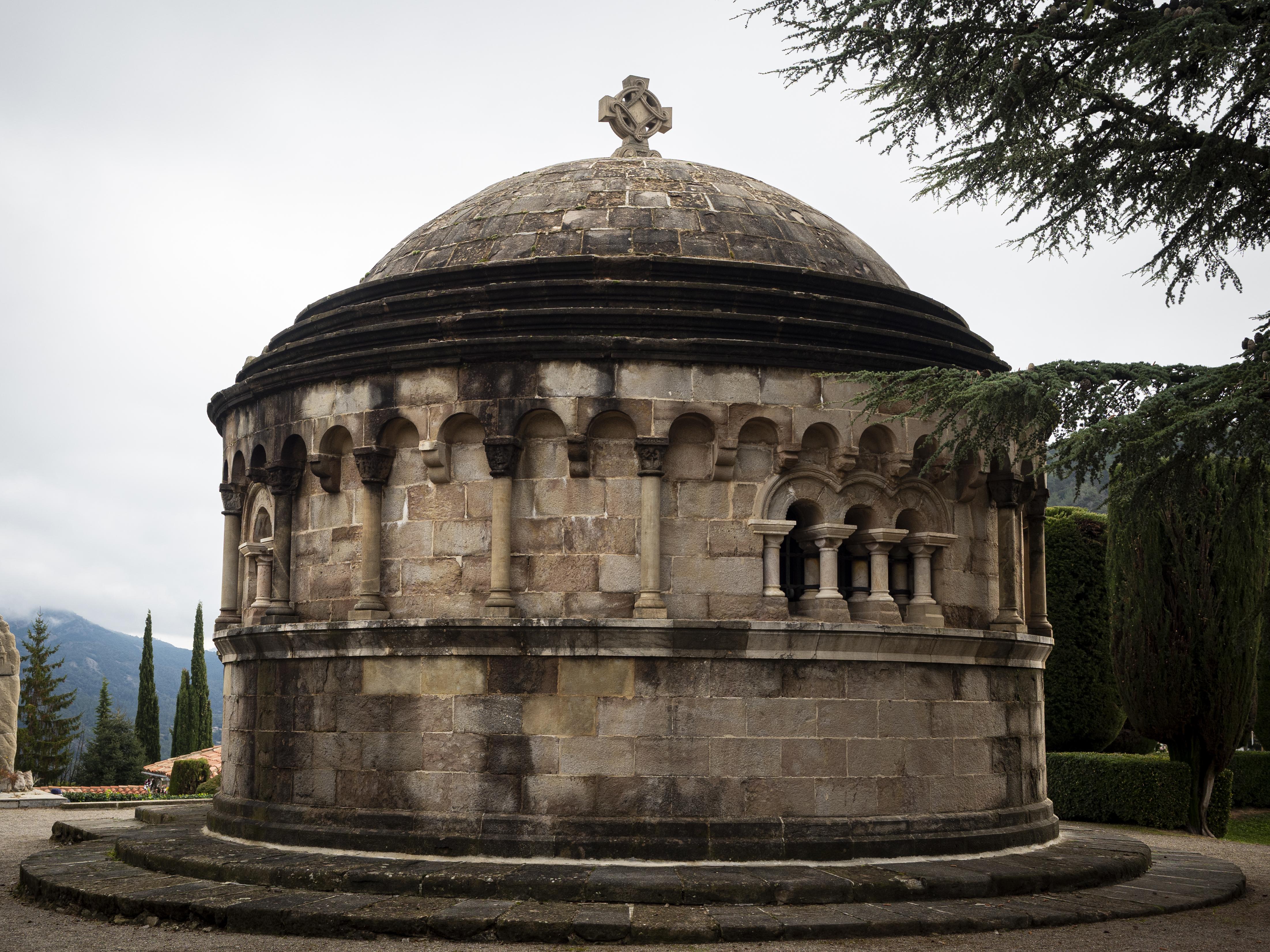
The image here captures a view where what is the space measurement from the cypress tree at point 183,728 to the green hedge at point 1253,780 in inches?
1642

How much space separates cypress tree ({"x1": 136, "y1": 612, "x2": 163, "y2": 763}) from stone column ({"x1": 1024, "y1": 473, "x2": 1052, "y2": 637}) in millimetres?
47915

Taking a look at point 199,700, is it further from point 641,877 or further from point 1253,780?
point 641,877

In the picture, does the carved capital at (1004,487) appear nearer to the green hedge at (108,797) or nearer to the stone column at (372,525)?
the stone column at (372,525)

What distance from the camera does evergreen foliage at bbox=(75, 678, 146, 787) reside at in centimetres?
5181

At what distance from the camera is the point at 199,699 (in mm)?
55594

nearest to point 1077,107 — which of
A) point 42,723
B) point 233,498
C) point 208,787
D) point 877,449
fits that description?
point 877,449

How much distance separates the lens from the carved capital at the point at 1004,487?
13.8m

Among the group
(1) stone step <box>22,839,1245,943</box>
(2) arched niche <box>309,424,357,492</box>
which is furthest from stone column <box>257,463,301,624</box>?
(1) stone step <box>22,839,1245,943</box>

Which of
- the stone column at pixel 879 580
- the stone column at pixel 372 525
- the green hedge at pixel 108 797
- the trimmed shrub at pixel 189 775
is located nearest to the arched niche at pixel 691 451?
the stone column at pixel 879 580

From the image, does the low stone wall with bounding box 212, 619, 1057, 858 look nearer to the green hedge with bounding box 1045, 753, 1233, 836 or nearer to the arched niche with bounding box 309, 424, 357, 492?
the arched niche with bounding box 309, 424, 357, 492

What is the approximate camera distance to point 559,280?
12.9m

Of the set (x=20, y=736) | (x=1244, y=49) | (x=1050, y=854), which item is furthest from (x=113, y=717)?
(x=1244, y=49)

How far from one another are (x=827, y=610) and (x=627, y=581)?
2.00 metres

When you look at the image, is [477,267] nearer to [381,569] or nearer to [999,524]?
[381,569]
